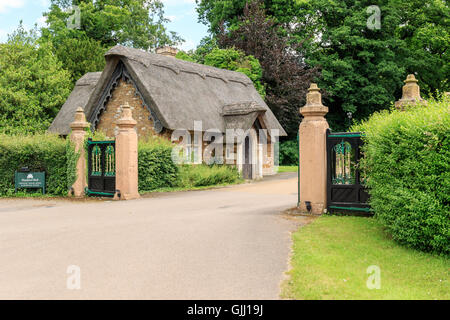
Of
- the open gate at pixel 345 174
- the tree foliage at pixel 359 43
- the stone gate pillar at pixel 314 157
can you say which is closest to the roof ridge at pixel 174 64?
the tree foliage at pixel 359 43

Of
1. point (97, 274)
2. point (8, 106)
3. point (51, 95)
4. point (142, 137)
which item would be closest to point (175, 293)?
point (97, 274)

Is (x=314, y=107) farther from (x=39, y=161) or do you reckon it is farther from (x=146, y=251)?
(x=39, y=161)

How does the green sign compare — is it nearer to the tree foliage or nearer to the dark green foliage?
the dark green foliage

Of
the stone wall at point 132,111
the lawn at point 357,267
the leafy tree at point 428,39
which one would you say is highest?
the leafy tree at point 428,39

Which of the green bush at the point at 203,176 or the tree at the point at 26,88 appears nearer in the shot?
the green bush at the point at 203,176

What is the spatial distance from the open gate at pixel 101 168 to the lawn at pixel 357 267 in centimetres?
840

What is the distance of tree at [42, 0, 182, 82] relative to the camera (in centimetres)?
3581

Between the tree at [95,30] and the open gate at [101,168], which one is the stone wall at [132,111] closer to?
the open gate at [101,168]

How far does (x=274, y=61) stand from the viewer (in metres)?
34.4

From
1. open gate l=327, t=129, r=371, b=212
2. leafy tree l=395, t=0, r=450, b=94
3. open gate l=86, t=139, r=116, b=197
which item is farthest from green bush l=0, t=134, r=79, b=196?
leafy tree l=395, t=0, r=450, b=94

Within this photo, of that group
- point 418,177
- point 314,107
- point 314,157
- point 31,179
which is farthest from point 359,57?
point 418,177

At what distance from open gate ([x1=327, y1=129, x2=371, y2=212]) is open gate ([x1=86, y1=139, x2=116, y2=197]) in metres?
7.65

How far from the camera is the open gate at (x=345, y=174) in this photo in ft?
31.8

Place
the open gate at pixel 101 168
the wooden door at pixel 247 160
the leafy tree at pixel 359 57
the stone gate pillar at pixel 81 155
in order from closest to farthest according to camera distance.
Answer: the open gate at pixel 101 168 < the stone gate pillar at pixel 81 155 < the wooden door at pixel 247 160 < the leafy tree at pixel 359 57
